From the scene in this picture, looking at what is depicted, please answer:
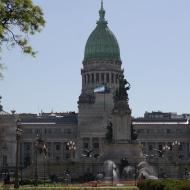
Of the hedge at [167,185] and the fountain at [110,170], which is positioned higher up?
the fountain at [110,170]

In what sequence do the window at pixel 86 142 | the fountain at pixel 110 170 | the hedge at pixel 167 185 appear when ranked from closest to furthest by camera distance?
the hedge at pixel 167 185 → the fountain at pixel 110 170 → the window at pixel 86 142

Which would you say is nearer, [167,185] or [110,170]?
[167,185]

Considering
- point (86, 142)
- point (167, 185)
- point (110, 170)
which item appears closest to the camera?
point (167, 185)

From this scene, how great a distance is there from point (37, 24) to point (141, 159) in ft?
216

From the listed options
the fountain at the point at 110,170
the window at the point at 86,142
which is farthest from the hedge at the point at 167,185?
the window at the point at 86,142

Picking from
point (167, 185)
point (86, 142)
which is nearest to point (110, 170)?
point (167, 185)

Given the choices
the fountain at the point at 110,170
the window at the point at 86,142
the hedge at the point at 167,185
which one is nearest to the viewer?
the hedge at the point at 167,185

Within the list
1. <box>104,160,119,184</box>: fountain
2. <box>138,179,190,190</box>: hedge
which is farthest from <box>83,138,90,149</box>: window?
<box>138,179,190,190</box>: hedge

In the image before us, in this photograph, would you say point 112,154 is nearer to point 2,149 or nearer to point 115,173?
point 115,173

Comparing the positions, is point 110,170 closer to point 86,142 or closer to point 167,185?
point 167,185

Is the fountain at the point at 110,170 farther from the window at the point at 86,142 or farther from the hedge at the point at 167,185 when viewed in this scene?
the window at the point at 86,142

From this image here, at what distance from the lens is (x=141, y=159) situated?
102 meters

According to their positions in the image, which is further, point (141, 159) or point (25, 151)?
point (25, 151)

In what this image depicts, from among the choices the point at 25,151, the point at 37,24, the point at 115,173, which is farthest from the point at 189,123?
the point at 37,24
